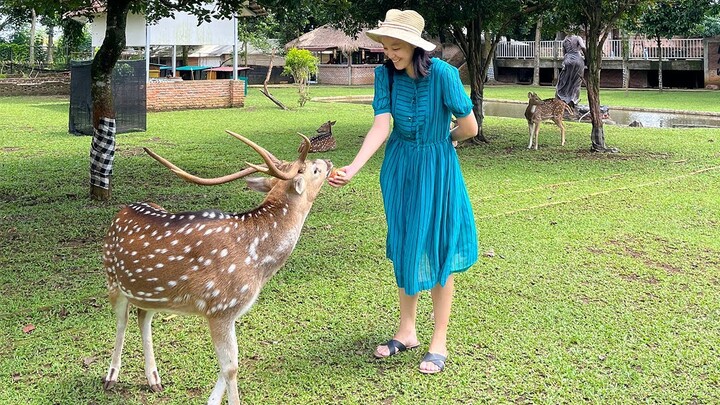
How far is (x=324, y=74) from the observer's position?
39.8 meters

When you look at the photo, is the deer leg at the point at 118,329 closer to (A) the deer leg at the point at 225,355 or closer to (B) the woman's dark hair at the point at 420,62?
(A) the deer leg at the point at 225,355

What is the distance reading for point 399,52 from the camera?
3820 mm

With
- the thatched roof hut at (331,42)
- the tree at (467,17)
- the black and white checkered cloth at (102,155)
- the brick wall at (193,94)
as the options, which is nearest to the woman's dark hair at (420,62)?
the black and white checkered cloth at (102,155)

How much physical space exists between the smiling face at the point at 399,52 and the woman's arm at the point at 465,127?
1.13ft

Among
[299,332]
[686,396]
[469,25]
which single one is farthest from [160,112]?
[686,396]

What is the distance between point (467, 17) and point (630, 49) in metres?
24.3

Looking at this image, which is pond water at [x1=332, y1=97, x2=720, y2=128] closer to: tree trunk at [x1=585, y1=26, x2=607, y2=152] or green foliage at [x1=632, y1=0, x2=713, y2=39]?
tree trunk at [x1=585, y1=26, x2=607, y2=152]

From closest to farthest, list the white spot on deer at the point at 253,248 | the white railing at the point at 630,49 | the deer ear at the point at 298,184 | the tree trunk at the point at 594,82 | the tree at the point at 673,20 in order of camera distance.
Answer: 1. the white spot on deer at the point at 253,248
2. the deer ear at the point at 298,184
3. the tree trunk at the point at 594,82
4. the tree at the point at 673,20
5. the white railing at the point at 630,49

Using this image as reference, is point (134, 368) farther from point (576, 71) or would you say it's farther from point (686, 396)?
Result: point (576, 71)

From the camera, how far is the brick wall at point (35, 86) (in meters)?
25.1

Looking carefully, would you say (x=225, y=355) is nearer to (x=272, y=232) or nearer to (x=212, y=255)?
(x=212, y=255)

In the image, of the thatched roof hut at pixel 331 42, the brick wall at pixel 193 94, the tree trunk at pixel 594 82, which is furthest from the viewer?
the thatched roof hut at pixel 331 42

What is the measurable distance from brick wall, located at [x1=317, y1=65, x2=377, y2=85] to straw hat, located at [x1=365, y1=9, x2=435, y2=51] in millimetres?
34870

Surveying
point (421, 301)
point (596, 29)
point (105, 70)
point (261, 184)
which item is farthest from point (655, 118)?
point (261, 184)
